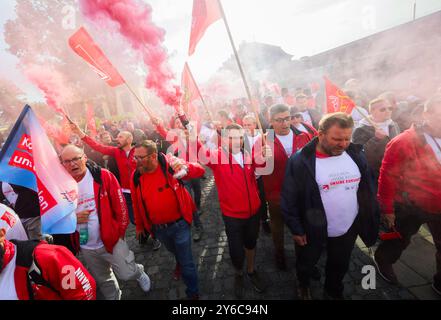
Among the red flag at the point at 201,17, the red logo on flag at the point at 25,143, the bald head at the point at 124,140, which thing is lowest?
the bald head at the point at 124,140

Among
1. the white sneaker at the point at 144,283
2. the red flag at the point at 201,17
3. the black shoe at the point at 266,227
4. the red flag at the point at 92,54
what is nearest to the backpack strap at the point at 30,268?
the white sneaker at the point at 144,283

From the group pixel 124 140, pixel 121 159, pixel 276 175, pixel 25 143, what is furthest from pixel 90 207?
pixel 276 175

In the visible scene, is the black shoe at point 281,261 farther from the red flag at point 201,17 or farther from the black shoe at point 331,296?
the red flag at point 201,17

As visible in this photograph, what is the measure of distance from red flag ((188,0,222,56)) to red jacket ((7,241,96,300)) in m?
3.35

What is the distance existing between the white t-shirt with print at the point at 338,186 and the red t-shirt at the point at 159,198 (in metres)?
1.80

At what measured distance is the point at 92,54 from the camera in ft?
11.0

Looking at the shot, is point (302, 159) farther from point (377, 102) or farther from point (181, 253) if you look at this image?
point (377, 102)

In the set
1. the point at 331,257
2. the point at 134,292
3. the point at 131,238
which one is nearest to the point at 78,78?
the point at 131,238

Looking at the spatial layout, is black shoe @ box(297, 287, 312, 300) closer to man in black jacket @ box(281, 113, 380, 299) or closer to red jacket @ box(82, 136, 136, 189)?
man in black jacket @ box(281, 113, 380, 299)

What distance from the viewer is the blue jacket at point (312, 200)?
2598mm

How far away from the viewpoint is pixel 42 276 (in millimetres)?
1646

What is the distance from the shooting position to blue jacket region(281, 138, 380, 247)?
2598 millimetres

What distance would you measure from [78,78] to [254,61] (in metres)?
28.0

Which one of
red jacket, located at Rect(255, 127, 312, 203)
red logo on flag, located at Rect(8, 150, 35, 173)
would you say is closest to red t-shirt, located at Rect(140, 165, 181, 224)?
red logo on flag, located at Rect(8, 150, 35, 173)
